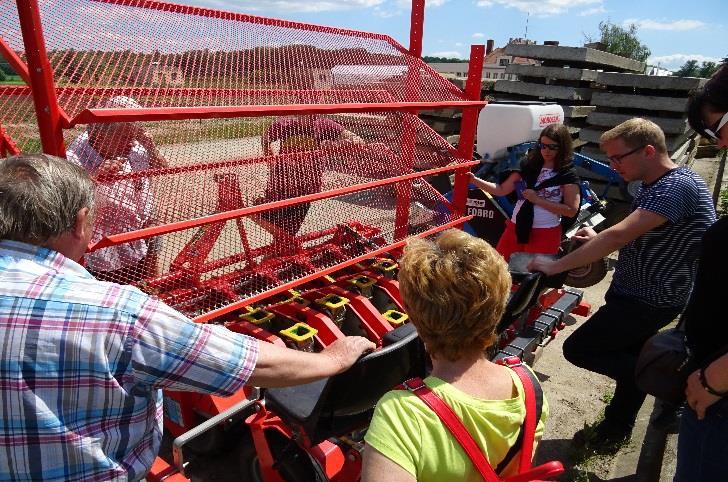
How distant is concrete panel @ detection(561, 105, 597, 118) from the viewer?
7.59 meters

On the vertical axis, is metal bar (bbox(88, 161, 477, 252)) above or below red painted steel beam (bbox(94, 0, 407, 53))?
below

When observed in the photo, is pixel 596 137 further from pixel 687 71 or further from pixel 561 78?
pixel 687 71

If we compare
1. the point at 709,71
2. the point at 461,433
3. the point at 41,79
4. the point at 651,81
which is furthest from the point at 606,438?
the point at 709,71

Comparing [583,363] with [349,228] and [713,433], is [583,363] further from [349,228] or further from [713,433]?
[349,228]

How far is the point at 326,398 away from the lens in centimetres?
183

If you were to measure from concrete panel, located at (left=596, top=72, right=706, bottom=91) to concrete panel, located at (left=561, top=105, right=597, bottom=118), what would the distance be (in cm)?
45

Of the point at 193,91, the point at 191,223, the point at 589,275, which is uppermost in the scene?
the point at 193,91

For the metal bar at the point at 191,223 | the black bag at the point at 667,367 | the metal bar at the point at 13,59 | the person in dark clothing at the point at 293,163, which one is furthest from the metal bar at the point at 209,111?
the black bag at the point at 667,367

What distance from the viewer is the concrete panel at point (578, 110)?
7.59 m

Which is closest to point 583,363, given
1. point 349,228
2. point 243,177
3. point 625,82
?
point 349,228

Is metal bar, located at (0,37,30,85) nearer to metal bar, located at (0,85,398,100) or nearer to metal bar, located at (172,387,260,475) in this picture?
Result: metal bar, located at (0,85,398,100)

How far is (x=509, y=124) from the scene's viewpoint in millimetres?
5258

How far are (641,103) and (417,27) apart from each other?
5.17 meters

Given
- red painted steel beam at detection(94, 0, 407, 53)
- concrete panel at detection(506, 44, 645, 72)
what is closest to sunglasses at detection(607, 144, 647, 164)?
red painted steel beam at detection(94, 0, 407, 53)
